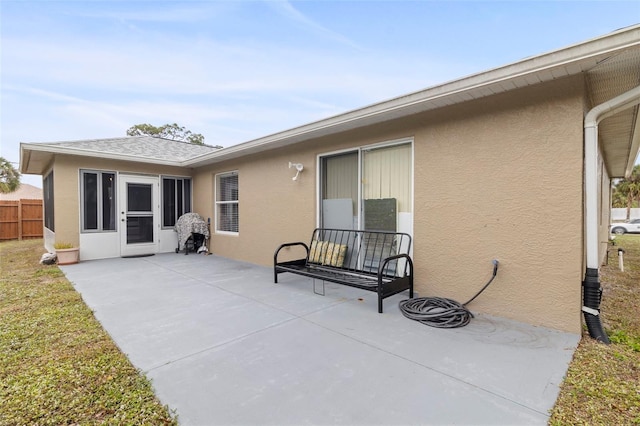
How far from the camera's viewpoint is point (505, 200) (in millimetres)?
3404

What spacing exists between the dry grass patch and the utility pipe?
0.18 meters

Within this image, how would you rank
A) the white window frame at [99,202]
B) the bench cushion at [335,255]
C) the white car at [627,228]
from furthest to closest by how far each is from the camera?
the white car at [627,228] < the white window frame at [99,202] < the bench cushion at [335,255]

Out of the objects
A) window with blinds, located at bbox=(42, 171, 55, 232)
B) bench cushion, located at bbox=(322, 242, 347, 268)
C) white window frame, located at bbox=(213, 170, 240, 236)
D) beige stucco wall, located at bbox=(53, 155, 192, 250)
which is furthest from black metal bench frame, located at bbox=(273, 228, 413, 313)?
window with blinds, located at bbox=(42, 171, 55, 232)

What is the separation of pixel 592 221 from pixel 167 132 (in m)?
29.5

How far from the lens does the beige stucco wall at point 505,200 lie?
3.02m

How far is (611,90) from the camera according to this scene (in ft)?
11.0

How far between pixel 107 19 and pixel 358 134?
680 cm

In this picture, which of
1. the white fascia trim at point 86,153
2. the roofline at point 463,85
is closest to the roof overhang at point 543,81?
the roofline at point 463,85

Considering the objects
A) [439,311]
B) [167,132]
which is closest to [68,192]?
[439,311]

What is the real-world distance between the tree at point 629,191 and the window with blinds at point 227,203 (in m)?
29.9

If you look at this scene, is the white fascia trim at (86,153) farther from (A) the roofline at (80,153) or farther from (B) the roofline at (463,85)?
(B) the roofline at (463,85)

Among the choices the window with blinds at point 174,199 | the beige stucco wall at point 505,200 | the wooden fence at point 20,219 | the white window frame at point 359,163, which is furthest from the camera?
the wooden fence at point 20,219

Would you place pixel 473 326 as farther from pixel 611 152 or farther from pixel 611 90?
pixel 611 152

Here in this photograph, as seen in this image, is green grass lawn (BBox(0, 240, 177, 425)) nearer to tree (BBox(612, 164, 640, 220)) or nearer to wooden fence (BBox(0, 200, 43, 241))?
wooden fence (BBox(0, 200, 43, 241))
